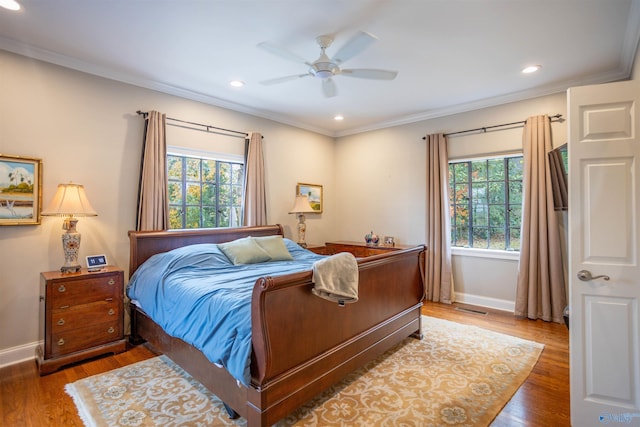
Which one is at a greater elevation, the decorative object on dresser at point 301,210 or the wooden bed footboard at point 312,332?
the decorative object on dresser at point 301,210

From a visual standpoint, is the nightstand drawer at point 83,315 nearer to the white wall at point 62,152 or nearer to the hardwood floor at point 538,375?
the white wall at point 62,152

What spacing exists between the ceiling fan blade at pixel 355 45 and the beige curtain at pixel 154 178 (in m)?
2.21

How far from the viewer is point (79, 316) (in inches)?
109

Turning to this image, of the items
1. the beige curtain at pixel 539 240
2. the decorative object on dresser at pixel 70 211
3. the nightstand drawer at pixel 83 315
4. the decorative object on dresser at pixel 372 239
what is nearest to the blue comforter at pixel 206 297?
the nightstand drawer at pixel 83 315

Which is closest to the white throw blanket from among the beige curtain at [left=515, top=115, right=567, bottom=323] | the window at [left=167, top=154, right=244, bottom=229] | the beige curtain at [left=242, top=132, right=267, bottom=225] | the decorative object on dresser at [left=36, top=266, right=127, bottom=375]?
the decorative object on dresser at [left=36, top=266, right=127, bottom=375]

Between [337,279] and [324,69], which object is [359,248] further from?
[324,69]

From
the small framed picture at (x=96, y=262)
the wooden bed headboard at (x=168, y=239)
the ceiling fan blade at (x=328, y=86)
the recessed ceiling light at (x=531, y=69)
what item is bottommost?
the small framed picture at (x=96, y=262)

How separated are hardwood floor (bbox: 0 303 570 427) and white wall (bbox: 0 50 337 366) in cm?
53

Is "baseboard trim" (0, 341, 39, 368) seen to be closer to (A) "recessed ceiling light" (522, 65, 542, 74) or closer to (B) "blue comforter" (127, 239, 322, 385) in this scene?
(B) "blue comforter" (127, 239, 322, 385)

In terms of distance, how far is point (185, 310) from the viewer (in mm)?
2340

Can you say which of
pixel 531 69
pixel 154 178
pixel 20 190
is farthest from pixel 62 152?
pixel 531 69

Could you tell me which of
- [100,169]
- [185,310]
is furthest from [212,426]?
[100,169]

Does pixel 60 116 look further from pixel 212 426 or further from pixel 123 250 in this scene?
pixel 212 426

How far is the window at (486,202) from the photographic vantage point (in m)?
4.27
